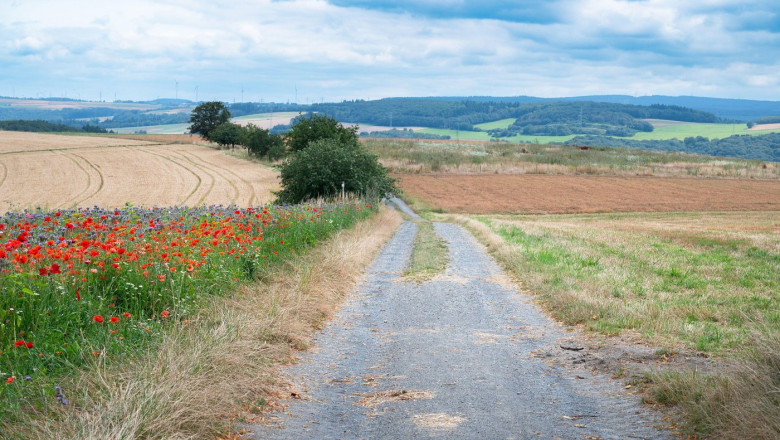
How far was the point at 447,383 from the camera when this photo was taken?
21.5ft

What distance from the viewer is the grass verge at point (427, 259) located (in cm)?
1439

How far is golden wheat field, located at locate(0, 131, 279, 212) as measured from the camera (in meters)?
41.8

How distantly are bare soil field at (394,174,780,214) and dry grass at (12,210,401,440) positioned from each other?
39.3 m

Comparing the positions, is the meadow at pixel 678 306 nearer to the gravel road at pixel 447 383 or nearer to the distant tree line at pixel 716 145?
the gravel road at pixel 447 383

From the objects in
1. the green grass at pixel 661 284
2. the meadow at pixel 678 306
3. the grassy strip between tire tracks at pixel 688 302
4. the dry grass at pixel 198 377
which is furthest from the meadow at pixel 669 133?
the dry grass at pixel 198 377

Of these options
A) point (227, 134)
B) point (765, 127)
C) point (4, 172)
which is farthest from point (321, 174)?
point (765, 127)

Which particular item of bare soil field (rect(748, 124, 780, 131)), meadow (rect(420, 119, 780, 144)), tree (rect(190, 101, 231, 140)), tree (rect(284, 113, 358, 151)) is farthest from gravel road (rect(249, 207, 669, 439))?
bare soil field (rect(748, 124, 780, 131))

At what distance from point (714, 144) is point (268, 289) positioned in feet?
533

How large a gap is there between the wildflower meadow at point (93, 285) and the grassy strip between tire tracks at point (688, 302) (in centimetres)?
488

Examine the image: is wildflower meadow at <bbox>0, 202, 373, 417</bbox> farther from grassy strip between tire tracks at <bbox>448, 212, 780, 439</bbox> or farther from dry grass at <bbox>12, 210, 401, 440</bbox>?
grassy strip between tire tracks at <bbox>448, 212, 780, 439</bbox>

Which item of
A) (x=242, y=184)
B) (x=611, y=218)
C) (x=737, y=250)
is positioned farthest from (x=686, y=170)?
(x=737, y=250)

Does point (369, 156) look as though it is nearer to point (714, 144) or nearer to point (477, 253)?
point (477, 253)

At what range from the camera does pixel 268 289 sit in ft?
31.8

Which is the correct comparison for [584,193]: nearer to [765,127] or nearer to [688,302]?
[688,302]
